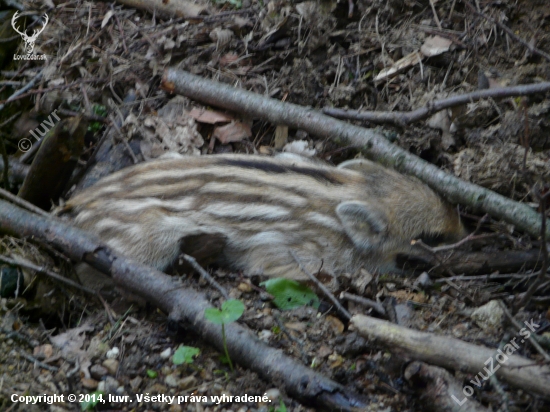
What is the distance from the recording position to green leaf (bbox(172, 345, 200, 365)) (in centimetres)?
370

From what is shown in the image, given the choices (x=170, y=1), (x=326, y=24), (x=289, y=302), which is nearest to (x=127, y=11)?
(x=170, y=1)

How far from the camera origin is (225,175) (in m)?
4.81

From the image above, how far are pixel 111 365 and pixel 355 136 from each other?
254cm

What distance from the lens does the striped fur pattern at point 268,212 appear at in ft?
15.3

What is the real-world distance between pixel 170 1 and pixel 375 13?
2.08 m

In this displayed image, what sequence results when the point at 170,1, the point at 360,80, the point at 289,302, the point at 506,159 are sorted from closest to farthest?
1. the point at 289,302
2. the point at 506,159
3. the point at 360,80
4. the point at 170,1

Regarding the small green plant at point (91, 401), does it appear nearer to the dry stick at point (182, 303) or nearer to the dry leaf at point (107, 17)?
the dry stick at point (182, 303)

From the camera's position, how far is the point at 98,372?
12.2 feet

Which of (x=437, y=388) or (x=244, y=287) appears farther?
(x=244, y=287)

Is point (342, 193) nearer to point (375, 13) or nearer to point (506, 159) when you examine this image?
point (506, 159)

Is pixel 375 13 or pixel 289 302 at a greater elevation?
pixel 375 13

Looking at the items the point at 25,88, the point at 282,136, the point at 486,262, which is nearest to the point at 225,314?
the point at 486,262

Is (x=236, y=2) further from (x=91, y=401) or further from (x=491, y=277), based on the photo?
(x=91, y=401)
